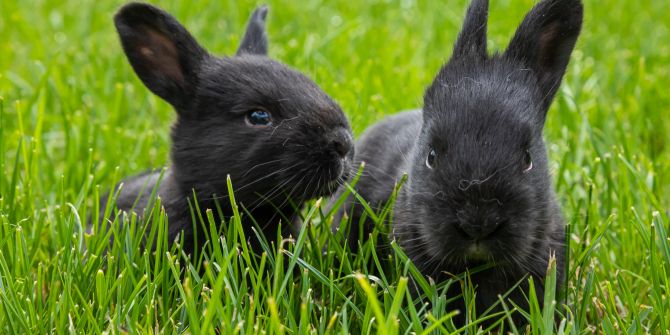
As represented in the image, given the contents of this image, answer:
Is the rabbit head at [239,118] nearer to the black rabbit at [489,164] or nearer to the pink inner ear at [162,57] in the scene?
the pink inner ear at [162,57]

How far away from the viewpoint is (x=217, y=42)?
8.15 meters

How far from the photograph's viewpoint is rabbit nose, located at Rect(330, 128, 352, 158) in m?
4.62

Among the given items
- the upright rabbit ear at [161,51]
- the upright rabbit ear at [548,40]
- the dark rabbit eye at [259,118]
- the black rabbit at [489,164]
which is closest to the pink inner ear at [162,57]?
the upright rabbit ear at [161,51]

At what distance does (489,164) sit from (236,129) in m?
1.42

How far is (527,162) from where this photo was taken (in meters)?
4.20

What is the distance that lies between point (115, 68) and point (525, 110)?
4.36 metres

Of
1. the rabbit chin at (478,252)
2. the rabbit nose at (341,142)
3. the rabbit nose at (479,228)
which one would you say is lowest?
the rabbit chin at (478,252)

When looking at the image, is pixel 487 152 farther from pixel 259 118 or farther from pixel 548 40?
pixel 259 118

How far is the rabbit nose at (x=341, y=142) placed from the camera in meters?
4.62

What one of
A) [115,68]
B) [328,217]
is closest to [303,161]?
[328,217]

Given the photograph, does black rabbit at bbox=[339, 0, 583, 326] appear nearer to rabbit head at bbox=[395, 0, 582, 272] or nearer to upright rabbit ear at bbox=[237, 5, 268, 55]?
rabbit head at bbox=[395, 0, 582, 272]

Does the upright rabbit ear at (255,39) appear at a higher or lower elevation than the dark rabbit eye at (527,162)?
higher

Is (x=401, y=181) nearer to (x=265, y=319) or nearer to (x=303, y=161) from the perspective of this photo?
(x=303, y=161)

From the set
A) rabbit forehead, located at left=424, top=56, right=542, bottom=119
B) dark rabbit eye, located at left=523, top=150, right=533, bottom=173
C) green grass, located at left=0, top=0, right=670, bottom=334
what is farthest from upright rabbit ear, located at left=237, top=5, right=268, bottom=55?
dark rabbit eye, located at left=523, top=150, right=533, bottom=173
